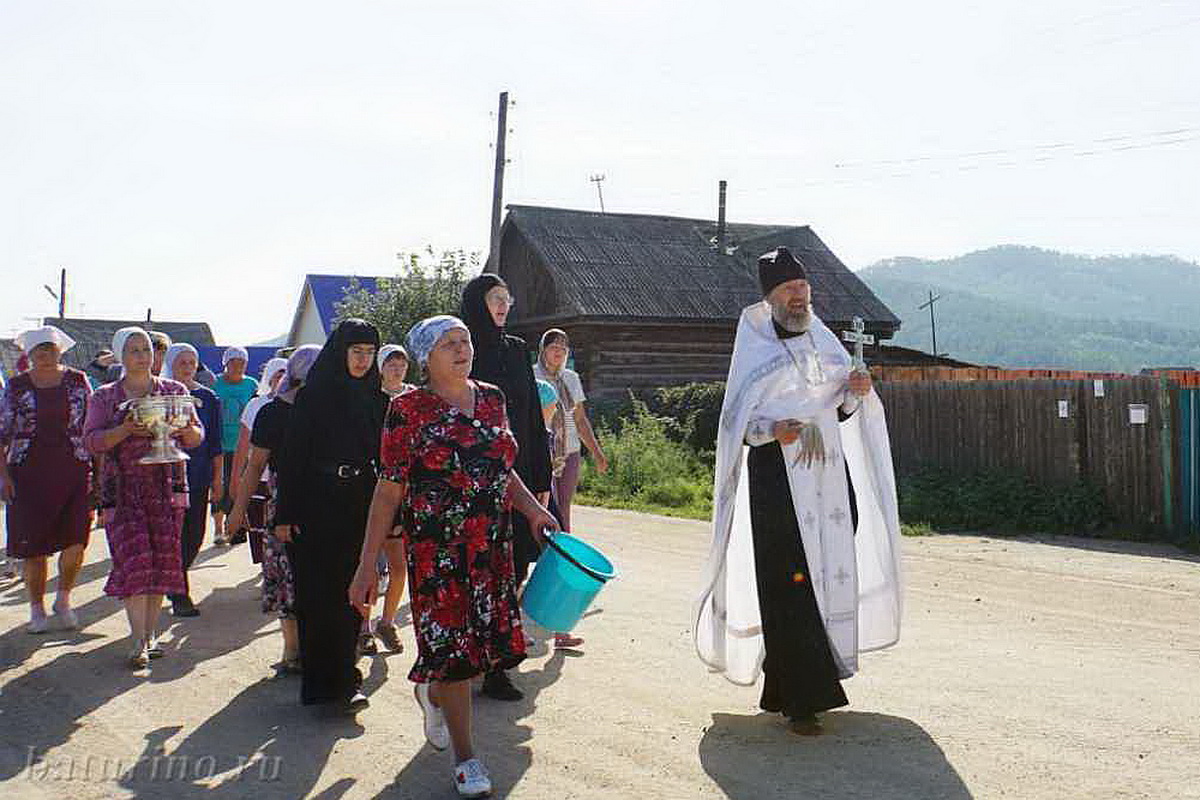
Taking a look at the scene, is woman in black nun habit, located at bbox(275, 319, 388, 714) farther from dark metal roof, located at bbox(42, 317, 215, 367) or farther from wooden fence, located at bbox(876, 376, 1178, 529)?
dark metal roof, located at bbox(42, 317, 215, 367)

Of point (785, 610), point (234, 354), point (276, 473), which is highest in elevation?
point (234, 354)

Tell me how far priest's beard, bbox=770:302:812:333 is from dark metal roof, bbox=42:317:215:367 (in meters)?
57.2

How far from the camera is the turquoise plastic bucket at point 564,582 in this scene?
17.0 ft

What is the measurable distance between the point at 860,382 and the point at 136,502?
441 cm

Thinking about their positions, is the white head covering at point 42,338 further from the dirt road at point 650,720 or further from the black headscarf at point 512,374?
the black headscarf at point 512,374

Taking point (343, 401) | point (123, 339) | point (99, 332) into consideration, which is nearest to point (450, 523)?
point (343, 401)

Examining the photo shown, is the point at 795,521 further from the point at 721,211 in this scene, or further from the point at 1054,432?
the point at 721,211

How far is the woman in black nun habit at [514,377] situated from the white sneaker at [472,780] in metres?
1.72

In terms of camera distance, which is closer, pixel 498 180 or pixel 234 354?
pixel 234 354

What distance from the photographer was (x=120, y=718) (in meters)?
6.29

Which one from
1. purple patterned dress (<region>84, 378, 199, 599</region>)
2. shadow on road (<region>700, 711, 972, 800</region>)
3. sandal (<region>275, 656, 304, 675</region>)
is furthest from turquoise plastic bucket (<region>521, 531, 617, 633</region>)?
purple patterned dress (<region>84, 378, 199, 599</region>)

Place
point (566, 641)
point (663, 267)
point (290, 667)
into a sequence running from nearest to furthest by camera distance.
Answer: point (290, 667) → point (566, 641) → point (663, 267)

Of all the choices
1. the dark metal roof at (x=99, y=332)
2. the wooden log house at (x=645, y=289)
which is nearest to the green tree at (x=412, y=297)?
the wooden log house at (x=645, y=289)

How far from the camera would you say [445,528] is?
194 inches
